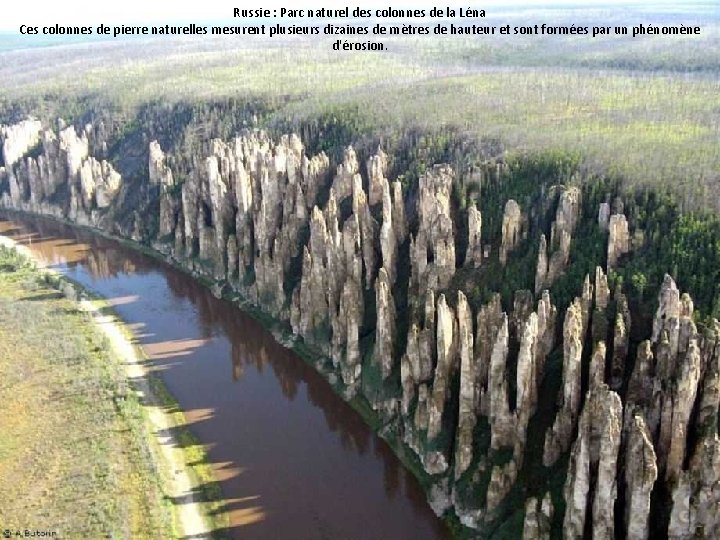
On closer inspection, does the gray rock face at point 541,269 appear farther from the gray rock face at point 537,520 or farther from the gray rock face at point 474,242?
the gray rock face at point 537,520

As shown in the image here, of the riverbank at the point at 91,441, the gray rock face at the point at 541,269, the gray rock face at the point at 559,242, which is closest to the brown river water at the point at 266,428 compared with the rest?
the riverbank at the point at 91,441

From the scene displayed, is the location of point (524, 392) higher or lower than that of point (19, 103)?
lower

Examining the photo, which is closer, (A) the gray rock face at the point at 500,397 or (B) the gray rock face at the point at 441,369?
(A) the gray rock face at the point at 500,397

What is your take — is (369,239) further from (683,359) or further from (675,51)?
(675,51)

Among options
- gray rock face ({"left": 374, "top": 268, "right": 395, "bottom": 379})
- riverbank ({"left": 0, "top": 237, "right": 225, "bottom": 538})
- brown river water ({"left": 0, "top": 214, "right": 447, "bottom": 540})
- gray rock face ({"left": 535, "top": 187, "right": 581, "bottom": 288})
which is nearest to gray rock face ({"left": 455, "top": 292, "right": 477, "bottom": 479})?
brown river water ({"left": 0, "top": 214, "right": 447, "bottom": 540})

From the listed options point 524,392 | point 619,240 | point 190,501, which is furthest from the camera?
point 619,240

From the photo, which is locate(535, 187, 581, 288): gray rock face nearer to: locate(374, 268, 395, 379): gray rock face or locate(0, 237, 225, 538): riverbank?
locate(374, 268, 395, 379): gray rock face

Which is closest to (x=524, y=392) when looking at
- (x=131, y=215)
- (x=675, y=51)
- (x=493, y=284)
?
(x=493, y=284)
